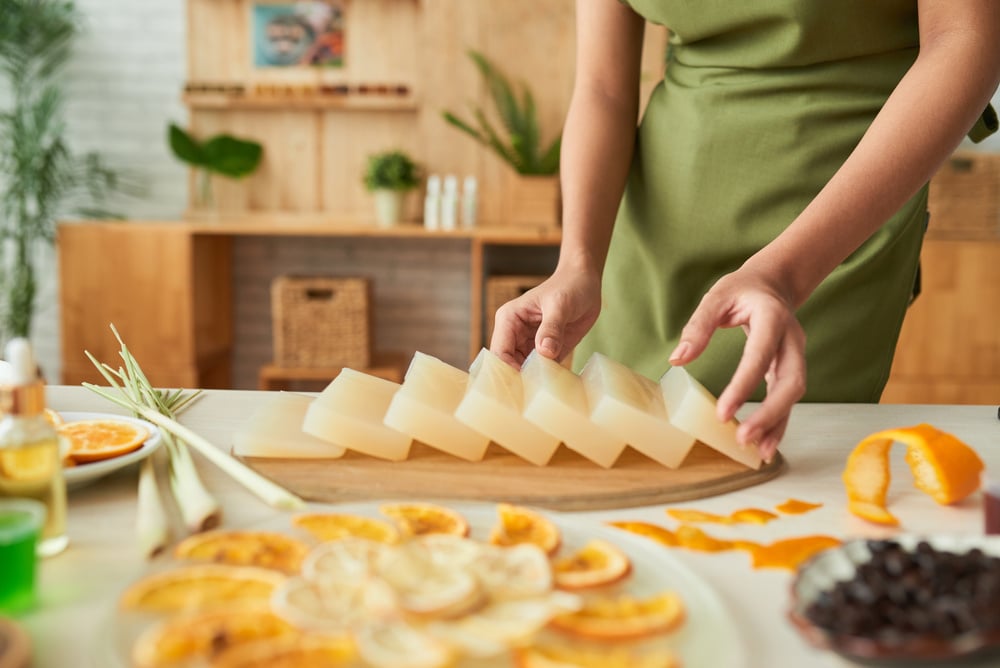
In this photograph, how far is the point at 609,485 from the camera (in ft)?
3.13

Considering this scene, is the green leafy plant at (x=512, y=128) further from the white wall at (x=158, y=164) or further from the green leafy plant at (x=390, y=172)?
the white wall at (x=158, y=164)

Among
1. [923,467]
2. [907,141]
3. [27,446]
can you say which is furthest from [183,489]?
[907,141]

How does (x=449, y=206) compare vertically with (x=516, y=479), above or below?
above

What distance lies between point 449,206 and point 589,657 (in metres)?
3.49

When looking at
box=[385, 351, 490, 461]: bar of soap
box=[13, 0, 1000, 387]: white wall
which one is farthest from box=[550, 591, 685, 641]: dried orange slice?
box=[13, 0, 1000, 387]: white wall

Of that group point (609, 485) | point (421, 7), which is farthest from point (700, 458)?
point (421, 7)

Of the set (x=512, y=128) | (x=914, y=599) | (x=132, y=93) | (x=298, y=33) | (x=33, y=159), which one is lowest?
(x=914, y=599)

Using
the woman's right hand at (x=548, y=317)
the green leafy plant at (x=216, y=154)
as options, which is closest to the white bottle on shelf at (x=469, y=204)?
the green leafy plant at (x=216, y=154)

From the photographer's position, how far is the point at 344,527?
2.55 ft

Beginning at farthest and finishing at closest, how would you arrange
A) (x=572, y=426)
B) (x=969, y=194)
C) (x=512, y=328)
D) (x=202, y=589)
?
(x=969, y=194), (x=512, y=328), (x=572, y=426), (x=202, y=589)

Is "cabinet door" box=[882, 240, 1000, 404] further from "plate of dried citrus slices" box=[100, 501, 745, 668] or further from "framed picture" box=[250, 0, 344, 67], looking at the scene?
"plate of dried citrus slices" box=[100, 501, 745, 668]

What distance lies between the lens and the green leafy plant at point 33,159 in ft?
13.1

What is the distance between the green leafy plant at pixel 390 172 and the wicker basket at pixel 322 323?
411 millimetres

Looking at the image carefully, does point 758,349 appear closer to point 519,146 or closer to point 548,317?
point 548,317
